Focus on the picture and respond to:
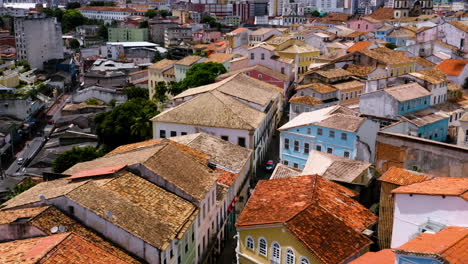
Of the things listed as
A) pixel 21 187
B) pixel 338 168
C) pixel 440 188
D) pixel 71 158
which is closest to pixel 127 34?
pixel 71 158

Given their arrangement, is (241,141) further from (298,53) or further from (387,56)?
(298,53)

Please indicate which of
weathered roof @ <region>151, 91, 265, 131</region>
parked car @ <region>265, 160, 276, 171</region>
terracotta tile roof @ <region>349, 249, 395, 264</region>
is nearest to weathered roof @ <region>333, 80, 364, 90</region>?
weathered roof @ <region>151, 91, 265, 131</region>

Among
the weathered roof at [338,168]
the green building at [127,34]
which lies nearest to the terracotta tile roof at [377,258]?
the weathered roof at [338,168]

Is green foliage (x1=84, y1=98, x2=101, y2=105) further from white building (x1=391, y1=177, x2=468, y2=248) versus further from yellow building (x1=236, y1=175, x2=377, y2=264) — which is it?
white building (x1=391, y1=177, x2=468, y2=248)

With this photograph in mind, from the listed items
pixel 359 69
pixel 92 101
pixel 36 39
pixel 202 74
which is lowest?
pixel 92 101

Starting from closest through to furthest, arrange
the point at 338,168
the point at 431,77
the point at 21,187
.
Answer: the point at 338,168, the point at 21,187, the point at 431,77
